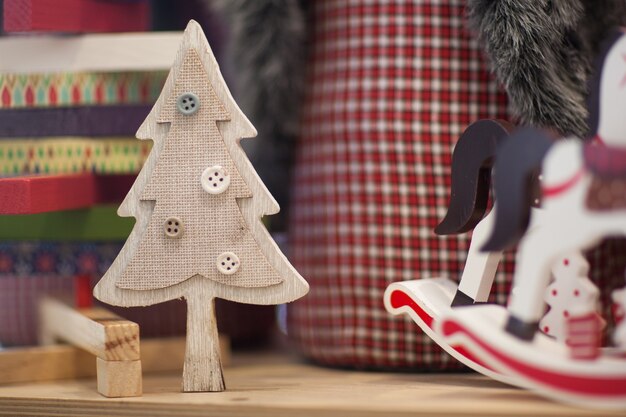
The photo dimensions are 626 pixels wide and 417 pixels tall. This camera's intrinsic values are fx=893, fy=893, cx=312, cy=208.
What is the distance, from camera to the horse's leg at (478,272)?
742mm

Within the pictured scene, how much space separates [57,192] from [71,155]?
121mm

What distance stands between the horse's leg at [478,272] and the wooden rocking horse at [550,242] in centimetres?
9

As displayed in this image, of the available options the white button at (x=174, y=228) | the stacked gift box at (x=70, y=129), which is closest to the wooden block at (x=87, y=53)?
the stacked gift box at (x=70, y=129)

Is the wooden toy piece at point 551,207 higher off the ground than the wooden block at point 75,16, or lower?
lower

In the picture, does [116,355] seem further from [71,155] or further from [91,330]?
[71,155]

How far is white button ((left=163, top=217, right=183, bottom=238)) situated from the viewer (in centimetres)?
72

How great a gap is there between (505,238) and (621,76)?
23cm

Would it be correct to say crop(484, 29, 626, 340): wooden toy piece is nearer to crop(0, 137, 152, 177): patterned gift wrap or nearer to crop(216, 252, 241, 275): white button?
crop(216, 252, 241, 275): white button

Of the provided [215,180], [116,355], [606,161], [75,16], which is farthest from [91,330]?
[606,161]

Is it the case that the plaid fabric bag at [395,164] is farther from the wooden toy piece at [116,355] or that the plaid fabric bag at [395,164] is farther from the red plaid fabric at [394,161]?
the wooden toy piece at [116,355]

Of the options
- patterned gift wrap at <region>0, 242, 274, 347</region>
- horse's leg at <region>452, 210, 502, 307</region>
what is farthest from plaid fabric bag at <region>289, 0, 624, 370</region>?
patterned gift wrap at <region>0, 242, 274, 347</region>

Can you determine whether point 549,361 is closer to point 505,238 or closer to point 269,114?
point 505,238

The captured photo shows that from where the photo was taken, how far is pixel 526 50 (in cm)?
77

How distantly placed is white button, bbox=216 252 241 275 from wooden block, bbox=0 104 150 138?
30 cm
